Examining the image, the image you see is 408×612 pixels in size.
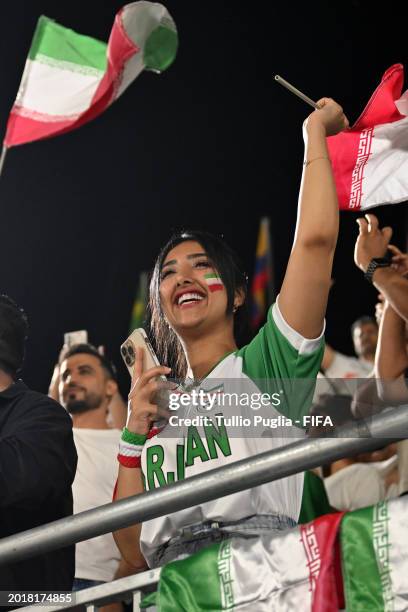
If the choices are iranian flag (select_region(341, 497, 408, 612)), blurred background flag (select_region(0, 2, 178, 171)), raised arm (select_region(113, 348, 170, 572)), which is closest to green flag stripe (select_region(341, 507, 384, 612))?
iranian flag (select_region(341, 497, 408, 612))

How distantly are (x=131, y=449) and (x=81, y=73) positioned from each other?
10.4ft

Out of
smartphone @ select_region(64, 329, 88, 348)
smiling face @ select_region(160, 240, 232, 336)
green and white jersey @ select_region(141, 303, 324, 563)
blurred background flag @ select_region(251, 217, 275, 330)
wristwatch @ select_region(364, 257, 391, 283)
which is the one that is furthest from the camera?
blurred background flag @ select_region(251, 217, 275, 330)

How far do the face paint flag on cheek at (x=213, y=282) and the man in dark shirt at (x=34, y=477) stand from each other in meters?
0.54

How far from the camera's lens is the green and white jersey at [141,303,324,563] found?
90.0 inches

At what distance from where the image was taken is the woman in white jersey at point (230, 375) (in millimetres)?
2289

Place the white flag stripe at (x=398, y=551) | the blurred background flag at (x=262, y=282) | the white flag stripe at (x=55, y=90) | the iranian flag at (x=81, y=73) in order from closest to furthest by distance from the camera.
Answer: the white flag stripe at (x=398, y=551) < the iranian flag at (x=81, y=73) < the white flag stripe at (x=55, y=90) < the blurred background flag at (x=262, y=282)

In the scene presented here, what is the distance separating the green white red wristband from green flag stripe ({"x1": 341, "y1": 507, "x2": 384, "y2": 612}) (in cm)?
65

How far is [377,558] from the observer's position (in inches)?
73.2

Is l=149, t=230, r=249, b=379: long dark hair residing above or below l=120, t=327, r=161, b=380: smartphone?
above

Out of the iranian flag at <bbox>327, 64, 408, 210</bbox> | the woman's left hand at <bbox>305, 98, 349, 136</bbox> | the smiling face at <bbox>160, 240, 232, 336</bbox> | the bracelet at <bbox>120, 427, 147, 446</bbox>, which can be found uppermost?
the iranian flag at <bbox>327, 64, 408, 210</bbox>

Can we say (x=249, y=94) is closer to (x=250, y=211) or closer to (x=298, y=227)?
(x=250, y=211)

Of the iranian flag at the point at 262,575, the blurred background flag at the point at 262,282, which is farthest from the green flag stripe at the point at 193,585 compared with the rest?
the blurred background flag at the point at 262,282

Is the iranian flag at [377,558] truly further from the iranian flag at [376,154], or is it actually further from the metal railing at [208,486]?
the iranian flag at [376,154]

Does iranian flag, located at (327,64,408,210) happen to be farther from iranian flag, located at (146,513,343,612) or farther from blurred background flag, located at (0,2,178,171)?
blurred background flag, located at (0,2,178,171)
